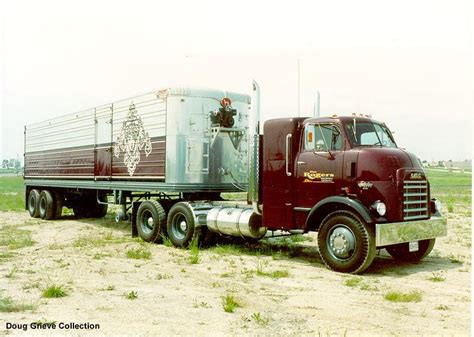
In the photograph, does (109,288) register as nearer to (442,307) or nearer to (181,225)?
(181,225)

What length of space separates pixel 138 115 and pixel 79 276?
5555mm

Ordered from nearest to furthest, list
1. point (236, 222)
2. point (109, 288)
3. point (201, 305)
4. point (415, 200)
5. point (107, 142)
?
point (201, 305), point (109, 288), point (415, 200), point (236, 222), point (107, 142)

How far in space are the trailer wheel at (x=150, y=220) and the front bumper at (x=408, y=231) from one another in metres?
5.68

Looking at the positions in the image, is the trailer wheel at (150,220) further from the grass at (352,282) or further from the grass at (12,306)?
the grass at (12,306)

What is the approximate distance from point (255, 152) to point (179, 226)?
115 inches

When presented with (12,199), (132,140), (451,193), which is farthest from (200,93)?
(451,193)

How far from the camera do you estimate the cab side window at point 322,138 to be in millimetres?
9555

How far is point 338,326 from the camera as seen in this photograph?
238 inches

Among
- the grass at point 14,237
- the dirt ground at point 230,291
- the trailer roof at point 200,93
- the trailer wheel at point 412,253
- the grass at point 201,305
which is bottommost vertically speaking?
the grass at point 14,237

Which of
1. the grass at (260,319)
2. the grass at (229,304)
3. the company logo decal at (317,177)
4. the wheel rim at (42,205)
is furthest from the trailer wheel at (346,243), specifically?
the wheel rim at (42,205)

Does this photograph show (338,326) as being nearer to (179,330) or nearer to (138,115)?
(179,330)

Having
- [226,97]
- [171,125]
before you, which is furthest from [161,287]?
[226,97]

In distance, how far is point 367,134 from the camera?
9656mm

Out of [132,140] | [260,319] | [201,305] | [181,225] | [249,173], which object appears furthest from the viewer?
[132,140]
